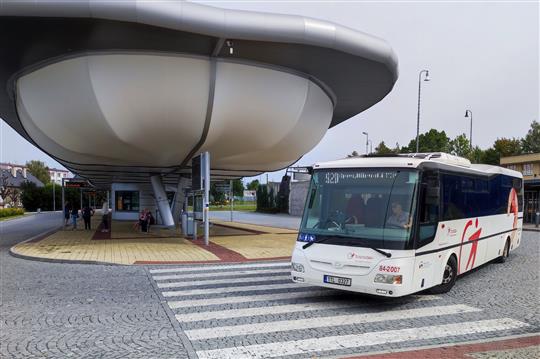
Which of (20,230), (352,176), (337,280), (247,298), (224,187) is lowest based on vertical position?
(20,230)

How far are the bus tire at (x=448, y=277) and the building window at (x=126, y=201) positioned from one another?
3928cm

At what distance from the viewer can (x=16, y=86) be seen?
2045 centimetres

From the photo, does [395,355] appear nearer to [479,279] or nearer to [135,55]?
[479,279]

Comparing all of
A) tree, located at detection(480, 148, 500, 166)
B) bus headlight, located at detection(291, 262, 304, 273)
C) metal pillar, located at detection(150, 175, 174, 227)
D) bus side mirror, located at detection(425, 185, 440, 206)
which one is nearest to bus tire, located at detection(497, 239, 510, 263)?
bus side mirror, located at detection(425, 185, 440, 206)

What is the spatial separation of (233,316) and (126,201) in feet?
132

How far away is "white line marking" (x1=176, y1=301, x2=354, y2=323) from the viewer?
7.30 meters

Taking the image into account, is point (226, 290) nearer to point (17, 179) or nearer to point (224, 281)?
point (224, 281)

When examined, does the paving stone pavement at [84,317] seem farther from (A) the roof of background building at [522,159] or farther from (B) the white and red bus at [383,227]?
(A) the roof of background building at [522,159]

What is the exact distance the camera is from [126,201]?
45125 millimetres

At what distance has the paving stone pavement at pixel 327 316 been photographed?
597 centimetres

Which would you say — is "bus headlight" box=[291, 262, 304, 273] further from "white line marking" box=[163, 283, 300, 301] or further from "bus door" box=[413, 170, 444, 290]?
"bus door" box=[413, 170, 444, 290]

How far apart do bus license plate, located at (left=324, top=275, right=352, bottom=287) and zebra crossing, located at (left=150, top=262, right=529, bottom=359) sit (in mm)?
487

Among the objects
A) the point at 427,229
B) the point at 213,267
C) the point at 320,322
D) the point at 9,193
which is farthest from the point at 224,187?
the point at 9,193

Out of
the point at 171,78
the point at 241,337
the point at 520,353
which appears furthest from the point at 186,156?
the point at 520,353
